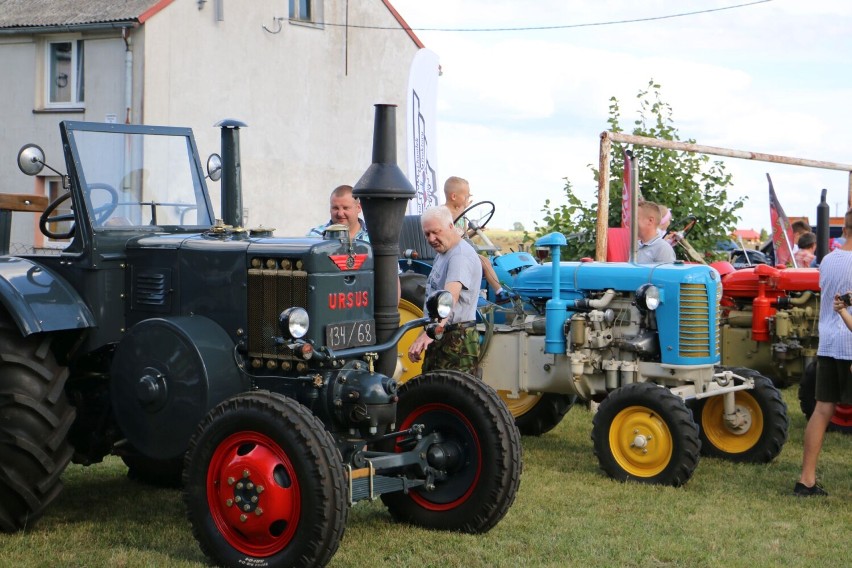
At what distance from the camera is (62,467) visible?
16.2 feet

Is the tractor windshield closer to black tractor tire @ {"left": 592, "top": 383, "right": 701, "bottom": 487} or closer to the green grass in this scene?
the green grass

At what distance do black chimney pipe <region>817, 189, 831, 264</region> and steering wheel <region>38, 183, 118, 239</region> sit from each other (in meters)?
6.96

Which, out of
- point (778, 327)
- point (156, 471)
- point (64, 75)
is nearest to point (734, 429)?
point (778, 327)

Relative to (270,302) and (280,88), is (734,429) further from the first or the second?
(280,88)

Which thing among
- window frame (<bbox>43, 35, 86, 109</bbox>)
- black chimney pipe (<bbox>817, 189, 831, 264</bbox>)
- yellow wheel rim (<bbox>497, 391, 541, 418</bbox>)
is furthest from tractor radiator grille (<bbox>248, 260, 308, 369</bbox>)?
window frame (<bbox>43, 35, 86, 109</bbox>)

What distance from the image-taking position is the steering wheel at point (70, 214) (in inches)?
205

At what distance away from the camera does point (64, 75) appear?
65.2 ft

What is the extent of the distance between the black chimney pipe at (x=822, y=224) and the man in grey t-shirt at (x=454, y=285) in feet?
16.1

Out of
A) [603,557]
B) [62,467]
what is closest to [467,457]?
[603,557]

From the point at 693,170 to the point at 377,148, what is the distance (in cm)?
719

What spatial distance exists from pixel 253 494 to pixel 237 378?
61cm

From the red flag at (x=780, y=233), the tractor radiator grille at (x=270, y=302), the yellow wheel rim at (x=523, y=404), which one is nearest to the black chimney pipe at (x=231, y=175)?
the tractor radiator grille at (x=270, y=302)

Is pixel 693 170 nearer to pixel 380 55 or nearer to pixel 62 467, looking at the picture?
pixel 62 467

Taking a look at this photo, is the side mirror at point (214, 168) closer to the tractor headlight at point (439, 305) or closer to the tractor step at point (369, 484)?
the tractor headlight at point (439, 305)
